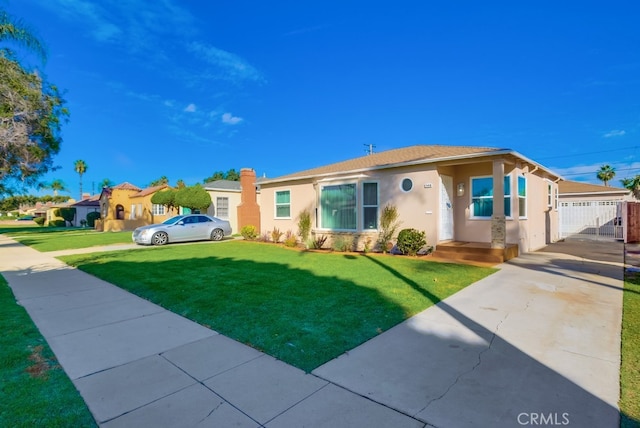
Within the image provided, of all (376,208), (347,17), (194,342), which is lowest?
(194,342)

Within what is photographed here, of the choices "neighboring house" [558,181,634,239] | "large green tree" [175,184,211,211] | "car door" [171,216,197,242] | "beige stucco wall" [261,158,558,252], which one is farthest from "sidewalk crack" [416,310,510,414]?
"large green tree" [175,184,211,211]

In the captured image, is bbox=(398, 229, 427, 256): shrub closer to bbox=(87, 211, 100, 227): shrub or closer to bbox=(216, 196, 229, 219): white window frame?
bbox=(216, 196, 229, 219): white window frame

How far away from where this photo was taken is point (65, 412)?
2.47 meters

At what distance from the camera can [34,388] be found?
281 centimetres

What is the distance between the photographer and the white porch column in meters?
9.45

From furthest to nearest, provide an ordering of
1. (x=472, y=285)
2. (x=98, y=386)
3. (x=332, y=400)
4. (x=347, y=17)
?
(x=347, y=17) → (x=472, y=285) → (x=98, y=386) → (x=332, y=400)

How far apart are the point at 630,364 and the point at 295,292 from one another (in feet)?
15.0

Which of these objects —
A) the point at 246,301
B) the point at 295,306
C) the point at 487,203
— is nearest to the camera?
the point at 295,306

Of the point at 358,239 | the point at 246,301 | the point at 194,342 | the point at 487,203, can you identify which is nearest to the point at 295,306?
the point at 246,301

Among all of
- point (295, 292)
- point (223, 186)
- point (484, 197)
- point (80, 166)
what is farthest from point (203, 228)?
point (80, 166)

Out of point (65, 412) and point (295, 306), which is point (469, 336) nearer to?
Result: point (295, 306)

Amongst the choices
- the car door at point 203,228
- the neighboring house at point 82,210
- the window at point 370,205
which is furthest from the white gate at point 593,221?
the neighboring house at point 82,210

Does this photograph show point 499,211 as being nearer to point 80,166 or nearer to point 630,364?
point 630,364

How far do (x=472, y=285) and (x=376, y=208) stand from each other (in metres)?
5.97
